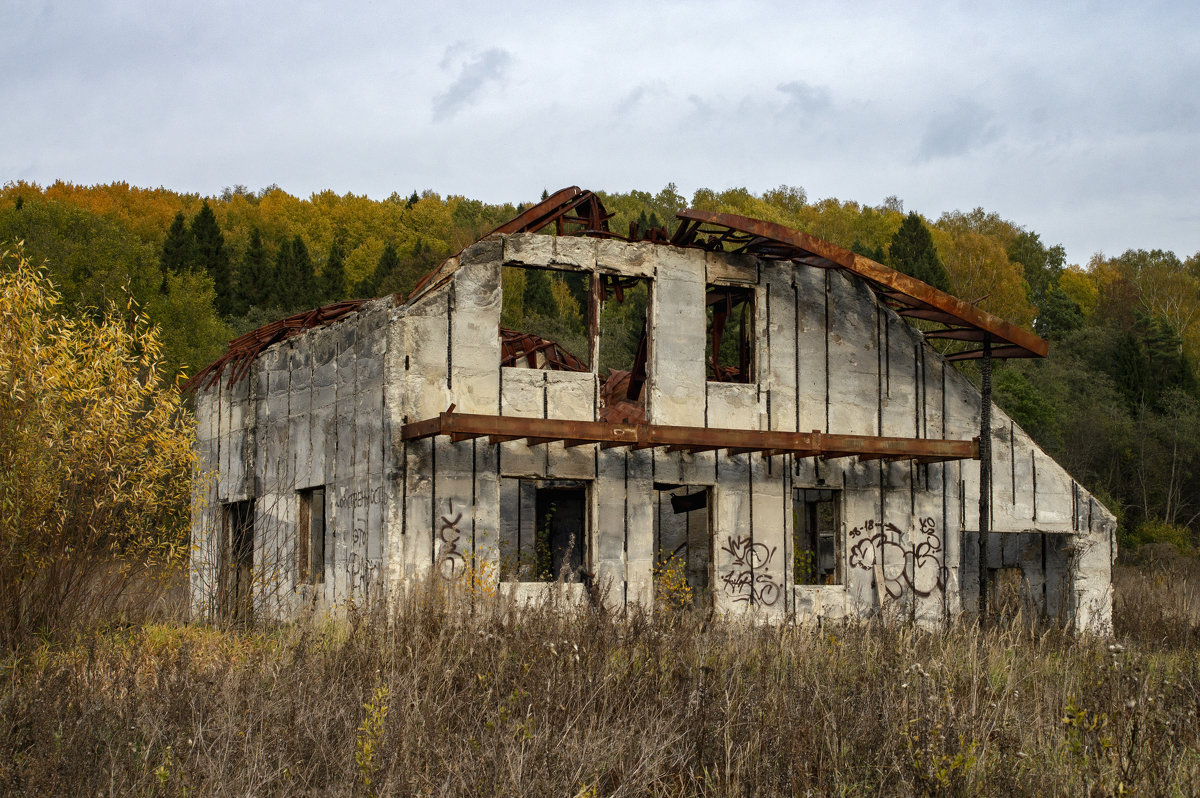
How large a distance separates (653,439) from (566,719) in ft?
22.2

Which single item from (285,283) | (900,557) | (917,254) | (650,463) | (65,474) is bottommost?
(900,557)

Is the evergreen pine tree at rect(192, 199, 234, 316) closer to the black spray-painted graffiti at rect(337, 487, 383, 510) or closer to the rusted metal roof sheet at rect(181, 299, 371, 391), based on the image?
the rusted metal roof sheet at rect(181, 299, 371, 391)

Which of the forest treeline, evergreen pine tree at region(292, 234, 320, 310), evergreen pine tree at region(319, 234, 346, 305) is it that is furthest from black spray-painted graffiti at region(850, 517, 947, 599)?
evergreen pine tree at region(319, 234, 346, 305)

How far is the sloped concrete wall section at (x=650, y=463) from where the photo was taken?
13.3 m

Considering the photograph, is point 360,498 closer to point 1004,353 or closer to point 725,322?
point 725,322

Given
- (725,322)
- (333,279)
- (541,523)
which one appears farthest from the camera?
(333,279)

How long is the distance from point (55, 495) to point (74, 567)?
2.17 feet

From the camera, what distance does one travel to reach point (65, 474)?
388 inches

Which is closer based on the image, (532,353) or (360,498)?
(360,498)

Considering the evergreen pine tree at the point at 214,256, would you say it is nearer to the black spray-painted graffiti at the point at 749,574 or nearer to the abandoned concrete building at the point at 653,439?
the abandoned concrete building at the point at 653,439

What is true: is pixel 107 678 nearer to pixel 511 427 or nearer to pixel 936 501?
pixel 511 427

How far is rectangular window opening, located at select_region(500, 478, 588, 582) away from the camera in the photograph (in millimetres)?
18672

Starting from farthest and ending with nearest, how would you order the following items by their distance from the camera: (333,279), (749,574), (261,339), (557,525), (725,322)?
(333,279)
(557,525)
(261,339)
(725,322)
(749,574)

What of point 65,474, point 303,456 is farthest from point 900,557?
point 65,474
